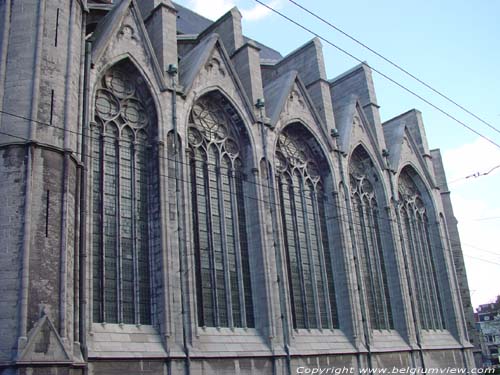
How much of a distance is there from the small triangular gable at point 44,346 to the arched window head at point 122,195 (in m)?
2.29

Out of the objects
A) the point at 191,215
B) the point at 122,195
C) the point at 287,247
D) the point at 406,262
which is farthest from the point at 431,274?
the point at 122,195

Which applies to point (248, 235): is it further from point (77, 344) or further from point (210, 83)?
point (77, 344)

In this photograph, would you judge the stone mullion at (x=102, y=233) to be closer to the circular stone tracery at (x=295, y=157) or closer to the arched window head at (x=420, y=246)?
the circular stone tracery at (x=295, y=157)

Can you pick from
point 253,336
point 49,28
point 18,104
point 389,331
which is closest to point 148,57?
point 49,28

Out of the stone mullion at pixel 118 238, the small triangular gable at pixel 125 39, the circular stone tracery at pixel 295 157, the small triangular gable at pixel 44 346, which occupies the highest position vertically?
the small triangular gable at pixel 125 39

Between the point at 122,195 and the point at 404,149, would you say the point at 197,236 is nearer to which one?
the point at 122,195

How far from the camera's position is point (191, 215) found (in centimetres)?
1623

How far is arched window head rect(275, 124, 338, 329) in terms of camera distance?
19250mm

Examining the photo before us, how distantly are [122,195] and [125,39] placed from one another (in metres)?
4.89

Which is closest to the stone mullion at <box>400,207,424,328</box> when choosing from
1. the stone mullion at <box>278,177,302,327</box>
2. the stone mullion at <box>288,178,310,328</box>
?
the stone mullion at <box>288,178,310,328</box>

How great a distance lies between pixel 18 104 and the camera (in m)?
13.0

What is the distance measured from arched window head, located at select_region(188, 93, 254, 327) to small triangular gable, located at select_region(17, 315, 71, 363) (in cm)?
493

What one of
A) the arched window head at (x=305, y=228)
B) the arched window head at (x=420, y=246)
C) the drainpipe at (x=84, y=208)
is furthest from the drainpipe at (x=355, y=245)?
the drainpipe at (x=84, y=208)

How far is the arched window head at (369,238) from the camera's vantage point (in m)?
22.1
